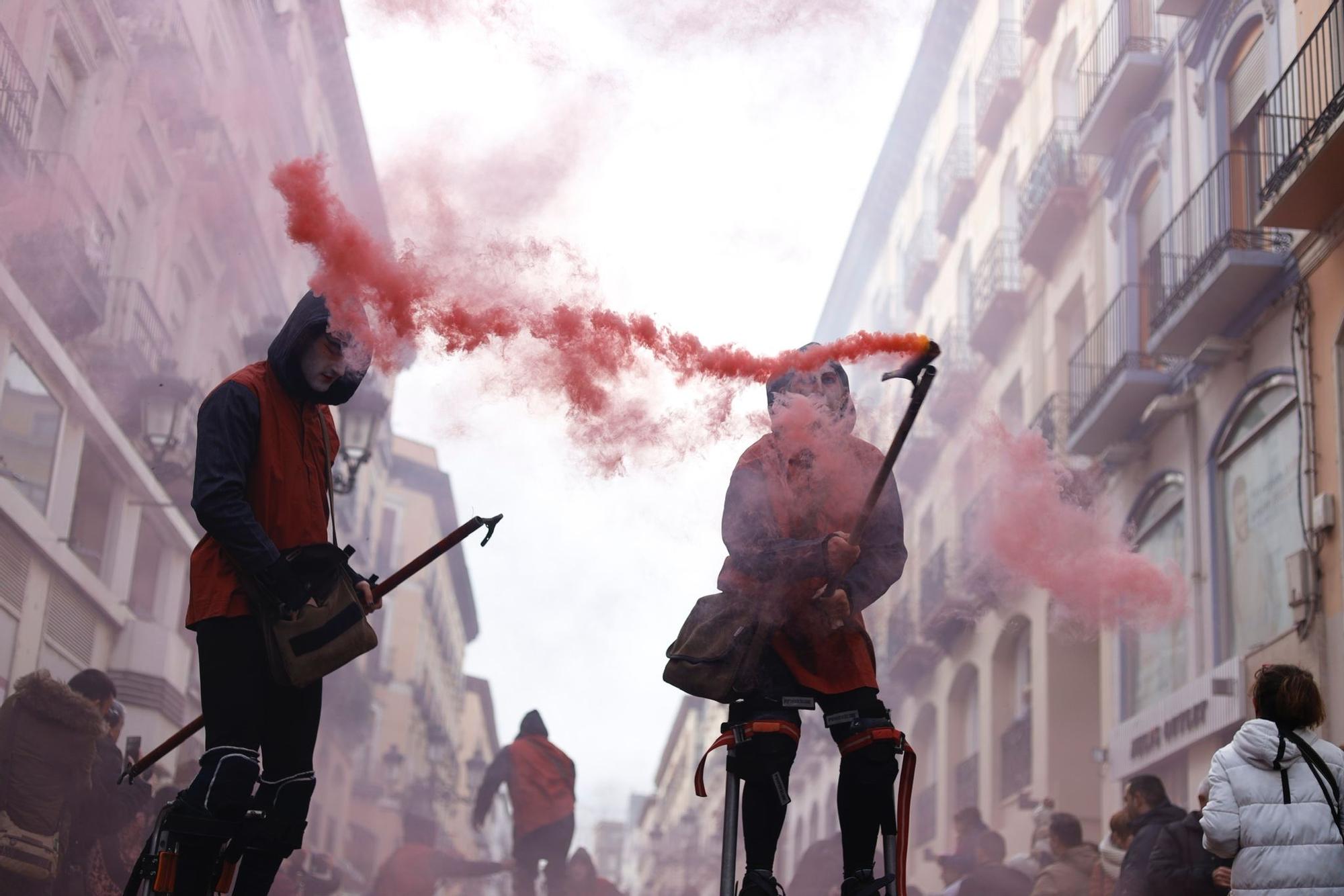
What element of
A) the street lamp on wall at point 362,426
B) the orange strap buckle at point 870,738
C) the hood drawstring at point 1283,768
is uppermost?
the street lamp on wall at point 362,426

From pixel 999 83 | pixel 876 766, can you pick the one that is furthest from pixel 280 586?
pixel 999 83

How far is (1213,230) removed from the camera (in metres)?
16.0

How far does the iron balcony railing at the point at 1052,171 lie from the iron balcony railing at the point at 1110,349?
275 centimetres

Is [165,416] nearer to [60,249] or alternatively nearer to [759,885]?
[60,249]

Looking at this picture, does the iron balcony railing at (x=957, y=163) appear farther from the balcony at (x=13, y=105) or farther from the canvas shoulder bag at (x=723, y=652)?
the canvas shoulder bag at (x=723, y=652)

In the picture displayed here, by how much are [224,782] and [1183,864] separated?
4.62m

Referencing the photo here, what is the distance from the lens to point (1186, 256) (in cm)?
1642

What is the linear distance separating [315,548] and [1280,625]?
11.5 metres

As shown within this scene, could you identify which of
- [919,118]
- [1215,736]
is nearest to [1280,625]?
[1215,736]

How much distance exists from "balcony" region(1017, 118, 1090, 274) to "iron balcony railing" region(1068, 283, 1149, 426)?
2.50m

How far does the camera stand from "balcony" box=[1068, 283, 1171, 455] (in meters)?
18.0

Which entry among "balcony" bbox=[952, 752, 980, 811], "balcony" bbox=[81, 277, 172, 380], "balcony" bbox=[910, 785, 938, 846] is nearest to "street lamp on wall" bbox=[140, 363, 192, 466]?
"balcony" bbox=[81, 277, 172, 380]

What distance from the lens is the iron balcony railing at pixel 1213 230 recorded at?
15.2m

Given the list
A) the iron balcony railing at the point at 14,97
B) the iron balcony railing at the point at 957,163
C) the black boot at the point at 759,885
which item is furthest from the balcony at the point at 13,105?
the iron balcony railing at the point at 957,163
